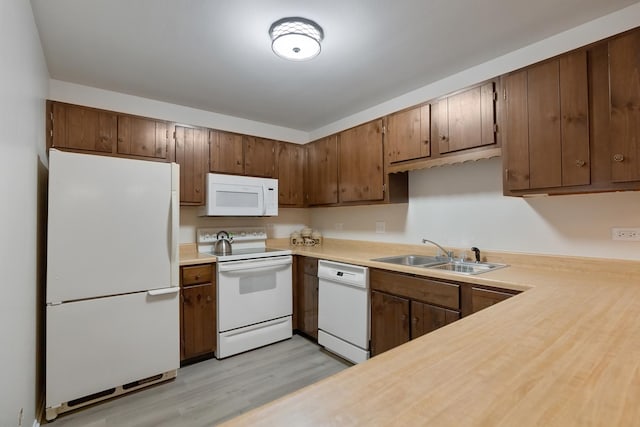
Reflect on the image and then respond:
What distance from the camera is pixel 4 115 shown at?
1225 mm

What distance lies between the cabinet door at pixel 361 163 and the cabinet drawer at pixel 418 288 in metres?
0.81

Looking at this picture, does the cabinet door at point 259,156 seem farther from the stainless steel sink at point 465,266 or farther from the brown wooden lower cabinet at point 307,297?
the stainless steel sink at point 465,266

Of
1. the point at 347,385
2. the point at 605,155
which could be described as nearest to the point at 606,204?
the point at 605,155

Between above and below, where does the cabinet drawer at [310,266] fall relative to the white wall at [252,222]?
below

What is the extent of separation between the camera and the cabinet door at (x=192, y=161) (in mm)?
2879

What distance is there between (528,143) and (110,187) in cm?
270

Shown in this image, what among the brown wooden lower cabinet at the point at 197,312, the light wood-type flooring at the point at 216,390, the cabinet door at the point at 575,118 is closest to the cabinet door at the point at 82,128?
the brown wooden lower cabinet at the point at 197,312

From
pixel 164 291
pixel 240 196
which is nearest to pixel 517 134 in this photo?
pixel 240 196

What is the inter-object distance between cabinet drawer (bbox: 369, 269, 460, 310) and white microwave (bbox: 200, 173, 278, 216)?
4.67ft

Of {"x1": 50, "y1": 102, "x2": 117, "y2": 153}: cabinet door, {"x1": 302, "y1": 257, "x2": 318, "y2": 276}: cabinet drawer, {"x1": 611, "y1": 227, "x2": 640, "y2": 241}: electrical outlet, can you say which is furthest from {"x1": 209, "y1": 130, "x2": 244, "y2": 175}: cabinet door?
{"x1": 611, "y1": 227, "x2": 640, "y2": 241}: electrical outlet

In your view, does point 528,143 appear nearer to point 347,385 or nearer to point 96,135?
point 347,385

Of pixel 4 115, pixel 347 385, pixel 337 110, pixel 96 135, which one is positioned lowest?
pixel 347 385

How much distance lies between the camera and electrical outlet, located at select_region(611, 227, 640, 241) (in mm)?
1736

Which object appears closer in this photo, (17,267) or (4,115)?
(4,115)
